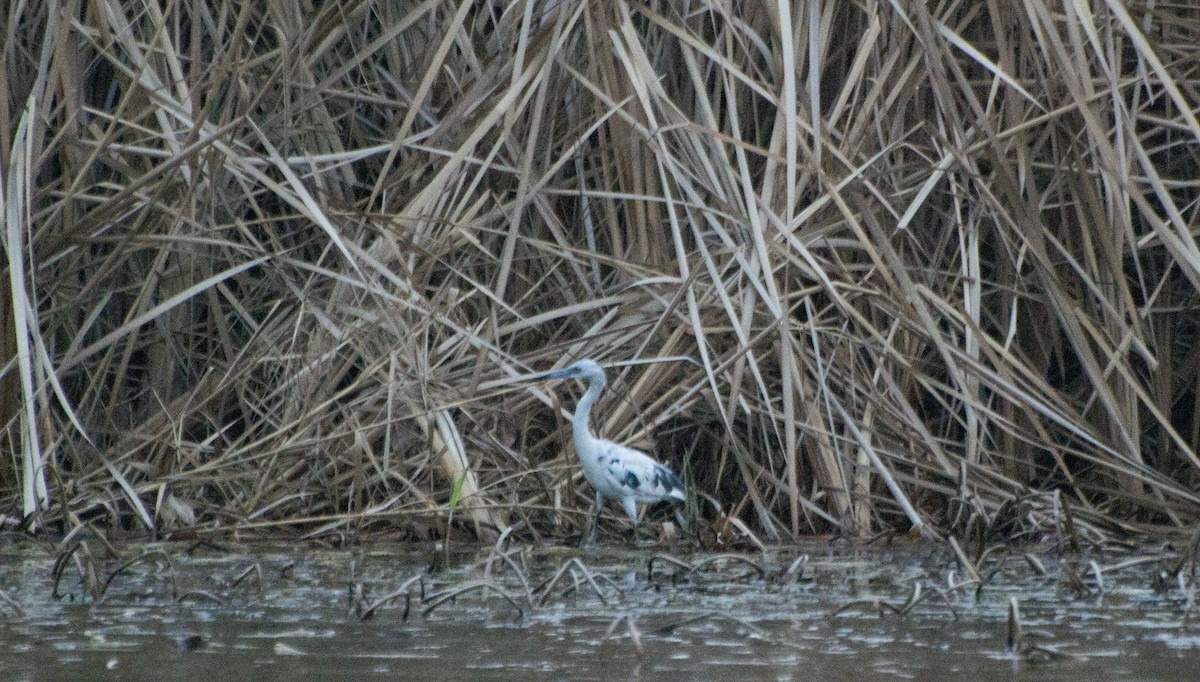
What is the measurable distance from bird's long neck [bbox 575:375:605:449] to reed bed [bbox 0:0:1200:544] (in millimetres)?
169

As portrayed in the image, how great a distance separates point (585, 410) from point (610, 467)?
0.37 m

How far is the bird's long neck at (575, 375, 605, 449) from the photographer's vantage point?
6082 mm

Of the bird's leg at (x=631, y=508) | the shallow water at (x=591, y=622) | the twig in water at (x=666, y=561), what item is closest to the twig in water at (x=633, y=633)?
the shallow water at (x=591, y=622)

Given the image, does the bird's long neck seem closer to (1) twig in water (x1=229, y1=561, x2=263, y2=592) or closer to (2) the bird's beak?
(2) the bird's beak

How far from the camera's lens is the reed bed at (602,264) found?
19.4 ft

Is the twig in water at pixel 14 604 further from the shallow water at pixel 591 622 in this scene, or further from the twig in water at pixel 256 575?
the twig in water at pixel 256 575

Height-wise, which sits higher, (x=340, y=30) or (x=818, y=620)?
(x=340, y=30)

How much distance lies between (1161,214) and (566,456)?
2.41 meters

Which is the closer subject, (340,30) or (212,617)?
(212,617)

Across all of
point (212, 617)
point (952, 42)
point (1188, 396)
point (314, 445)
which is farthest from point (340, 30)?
point (1188, 396)

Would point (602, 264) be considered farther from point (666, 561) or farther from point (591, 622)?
point (591, 622)

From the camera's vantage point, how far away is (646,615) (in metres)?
4.29

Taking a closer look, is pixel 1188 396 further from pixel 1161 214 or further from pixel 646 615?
pixel 646 615

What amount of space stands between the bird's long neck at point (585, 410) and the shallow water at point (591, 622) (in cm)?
75
